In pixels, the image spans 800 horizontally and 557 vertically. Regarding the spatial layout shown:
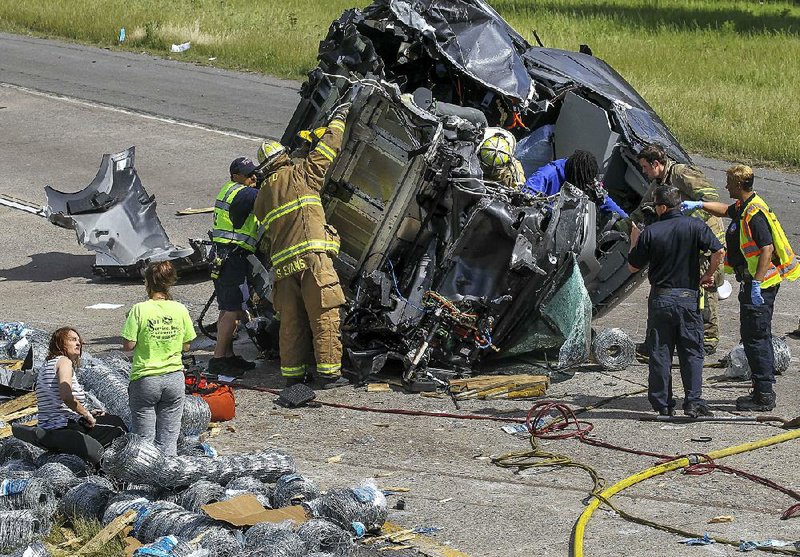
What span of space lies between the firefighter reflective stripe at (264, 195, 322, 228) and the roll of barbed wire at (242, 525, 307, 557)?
3.27m

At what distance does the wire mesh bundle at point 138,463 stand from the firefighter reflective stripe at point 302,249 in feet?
7.83

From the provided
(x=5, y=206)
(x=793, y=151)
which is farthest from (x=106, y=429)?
(x=793, y=151)

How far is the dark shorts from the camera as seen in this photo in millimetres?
10055

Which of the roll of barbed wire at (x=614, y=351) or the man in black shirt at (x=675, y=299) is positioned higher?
the man in black shirt at (x=675, y=299)

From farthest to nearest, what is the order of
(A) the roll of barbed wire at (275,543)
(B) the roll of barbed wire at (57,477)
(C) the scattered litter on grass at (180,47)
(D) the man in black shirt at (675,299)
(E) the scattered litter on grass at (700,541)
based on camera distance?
(C) the scattered litter on grass at (180,47) → (D) the man in black shirt at (675,299) → (B) the roll of barbed wire at (57,477) → (E) the scattered litter on grass at (700,541) → (A) the roll of barbed wire at (275,543)

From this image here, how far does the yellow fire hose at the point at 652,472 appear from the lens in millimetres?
6754

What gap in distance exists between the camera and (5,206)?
620 inches

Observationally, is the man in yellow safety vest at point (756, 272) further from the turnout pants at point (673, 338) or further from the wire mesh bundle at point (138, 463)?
Result: the wire mesh bundle at point (138, 463)

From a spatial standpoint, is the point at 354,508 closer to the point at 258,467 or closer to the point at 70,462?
the point at 258,467

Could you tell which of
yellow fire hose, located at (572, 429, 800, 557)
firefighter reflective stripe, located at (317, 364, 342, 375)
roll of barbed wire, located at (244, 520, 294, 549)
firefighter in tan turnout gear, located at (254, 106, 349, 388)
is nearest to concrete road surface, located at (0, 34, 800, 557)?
yellow fire hose, located at (572, 429, 800, 557)

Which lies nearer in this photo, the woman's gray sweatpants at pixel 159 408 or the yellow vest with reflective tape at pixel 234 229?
the woman's gray sweatpants at pixel 159 408

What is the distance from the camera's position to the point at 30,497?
23.6 feet

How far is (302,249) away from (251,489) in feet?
8.02

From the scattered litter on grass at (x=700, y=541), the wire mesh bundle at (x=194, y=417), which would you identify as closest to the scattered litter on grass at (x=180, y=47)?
the wire mesh bundle at (x=194, y=417)
